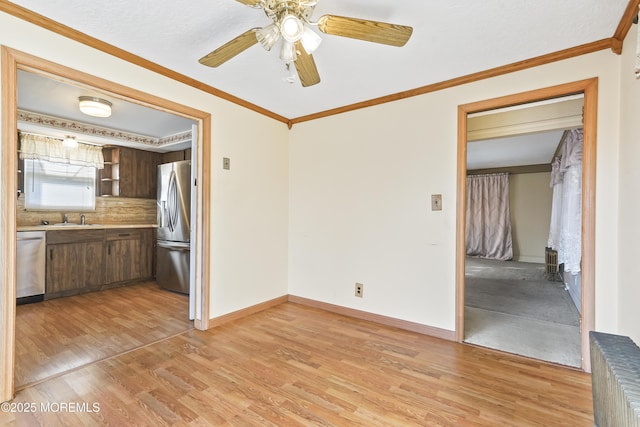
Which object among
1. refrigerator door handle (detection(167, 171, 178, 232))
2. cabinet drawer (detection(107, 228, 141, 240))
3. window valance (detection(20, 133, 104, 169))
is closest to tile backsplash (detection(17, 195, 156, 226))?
window valance (detection(20, 133, 104, 169))

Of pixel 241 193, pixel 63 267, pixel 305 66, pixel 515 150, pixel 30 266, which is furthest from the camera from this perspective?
pixel 515 150

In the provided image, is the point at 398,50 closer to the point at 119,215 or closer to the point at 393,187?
the point at 393,187

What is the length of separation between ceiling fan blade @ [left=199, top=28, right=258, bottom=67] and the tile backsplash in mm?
4074

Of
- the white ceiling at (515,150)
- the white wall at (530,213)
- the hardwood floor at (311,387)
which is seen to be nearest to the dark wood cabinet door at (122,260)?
the hardwood floor at (311,387)

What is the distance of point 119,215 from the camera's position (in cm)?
493

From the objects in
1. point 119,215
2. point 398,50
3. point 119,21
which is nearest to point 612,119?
point 398,50

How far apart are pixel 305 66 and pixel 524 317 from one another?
3.40 m

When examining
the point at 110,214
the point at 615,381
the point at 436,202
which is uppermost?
the point at 436,202

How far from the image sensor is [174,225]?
3951mm

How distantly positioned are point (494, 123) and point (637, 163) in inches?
70.4

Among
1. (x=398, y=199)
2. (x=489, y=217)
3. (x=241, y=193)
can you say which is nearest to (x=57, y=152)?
(x=241, y=193)

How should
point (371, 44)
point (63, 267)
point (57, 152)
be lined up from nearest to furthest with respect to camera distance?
point (371, 44), point (63, 267), point (57, 152)

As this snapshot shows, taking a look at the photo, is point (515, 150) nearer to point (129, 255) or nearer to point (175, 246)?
point (175, 246)

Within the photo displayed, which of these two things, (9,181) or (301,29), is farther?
(9,181)
